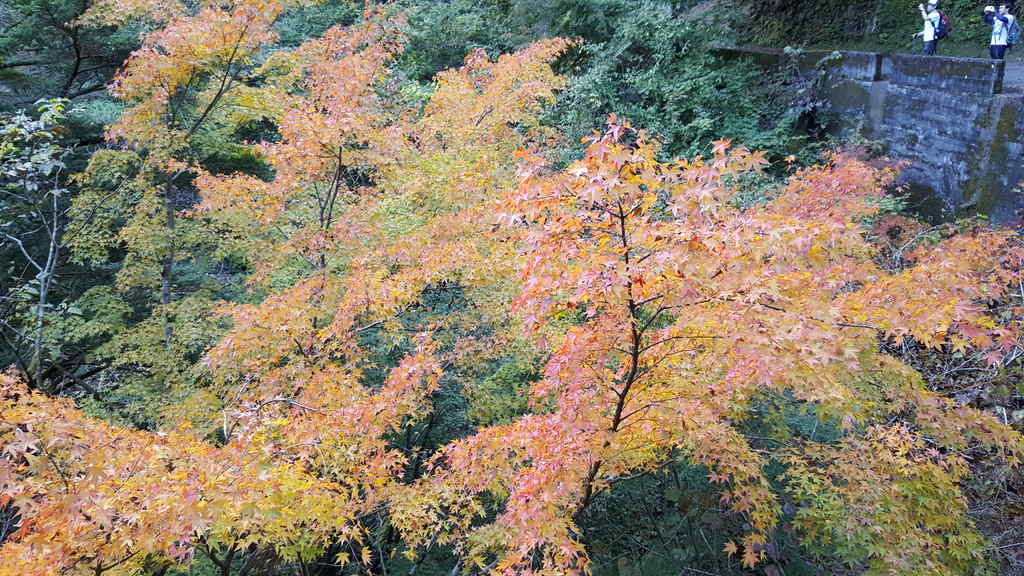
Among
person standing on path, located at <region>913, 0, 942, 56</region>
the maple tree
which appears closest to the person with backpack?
person standing on path, located at <region>913, 0, 942, 56</region>

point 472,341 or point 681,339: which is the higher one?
point 681,339

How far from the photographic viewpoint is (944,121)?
9875 mm

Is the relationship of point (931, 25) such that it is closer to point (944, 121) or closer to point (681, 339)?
point (944, 121)

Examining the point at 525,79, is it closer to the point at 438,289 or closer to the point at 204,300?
the point at 438,289

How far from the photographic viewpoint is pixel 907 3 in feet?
42.2

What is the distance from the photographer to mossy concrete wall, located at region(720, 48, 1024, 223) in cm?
881

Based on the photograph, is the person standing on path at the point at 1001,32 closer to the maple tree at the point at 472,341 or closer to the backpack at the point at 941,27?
the backpack at the point at 941,27

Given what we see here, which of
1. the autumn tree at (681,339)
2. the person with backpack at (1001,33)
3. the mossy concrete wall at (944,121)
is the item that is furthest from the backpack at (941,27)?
the autumn tree at (681,339)

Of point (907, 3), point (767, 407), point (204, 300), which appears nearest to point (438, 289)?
point (204, 300)

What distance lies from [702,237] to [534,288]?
1.06m

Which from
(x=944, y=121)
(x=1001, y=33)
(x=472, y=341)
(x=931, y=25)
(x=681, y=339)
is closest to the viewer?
(x=681, y=339)

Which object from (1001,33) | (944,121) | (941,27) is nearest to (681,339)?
(944,121)

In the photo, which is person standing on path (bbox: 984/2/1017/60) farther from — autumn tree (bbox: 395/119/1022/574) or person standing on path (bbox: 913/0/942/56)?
autumn tree (bbox: 395/119/1022/574)

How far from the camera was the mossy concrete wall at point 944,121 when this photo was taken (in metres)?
8.81
